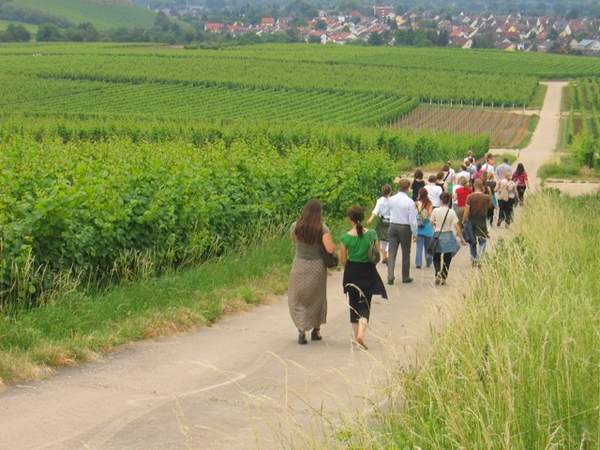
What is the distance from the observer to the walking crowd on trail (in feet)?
43.0

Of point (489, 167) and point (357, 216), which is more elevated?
point (357, 216)

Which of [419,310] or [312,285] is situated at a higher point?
[312,285]

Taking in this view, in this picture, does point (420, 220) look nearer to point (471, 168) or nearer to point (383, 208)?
point (383, 208)

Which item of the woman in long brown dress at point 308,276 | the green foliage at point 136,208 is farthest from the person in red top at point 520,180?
the woman in long brown dress at point 308,276

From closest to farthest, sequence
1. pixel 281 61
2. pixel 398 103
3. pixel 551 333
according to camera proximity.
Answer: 1. pixel 551 333
2. pixel 398 103
3. pixel 281 61

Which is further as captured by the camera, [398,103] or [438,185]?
[398,103]

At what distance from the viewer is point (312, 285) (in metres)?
13.1

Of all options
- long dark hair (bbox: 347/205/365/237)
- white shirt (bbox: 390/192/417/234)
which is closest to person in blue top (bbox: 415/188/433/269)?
white shirt (bbox: 390/192/417/234)

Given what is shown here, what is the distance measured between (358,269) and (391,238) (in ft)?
16.3

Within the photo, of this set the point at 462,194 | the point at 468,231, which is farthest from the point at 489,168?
the point at 468,231

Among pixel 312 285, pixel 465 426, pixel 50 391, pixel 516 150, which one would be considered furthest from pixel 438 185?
pixel 516 150

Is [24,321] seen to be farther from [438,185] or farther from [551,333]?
[438,185]

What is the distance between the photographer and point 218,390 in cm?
1077

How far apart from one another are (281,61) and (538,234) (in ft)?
416
